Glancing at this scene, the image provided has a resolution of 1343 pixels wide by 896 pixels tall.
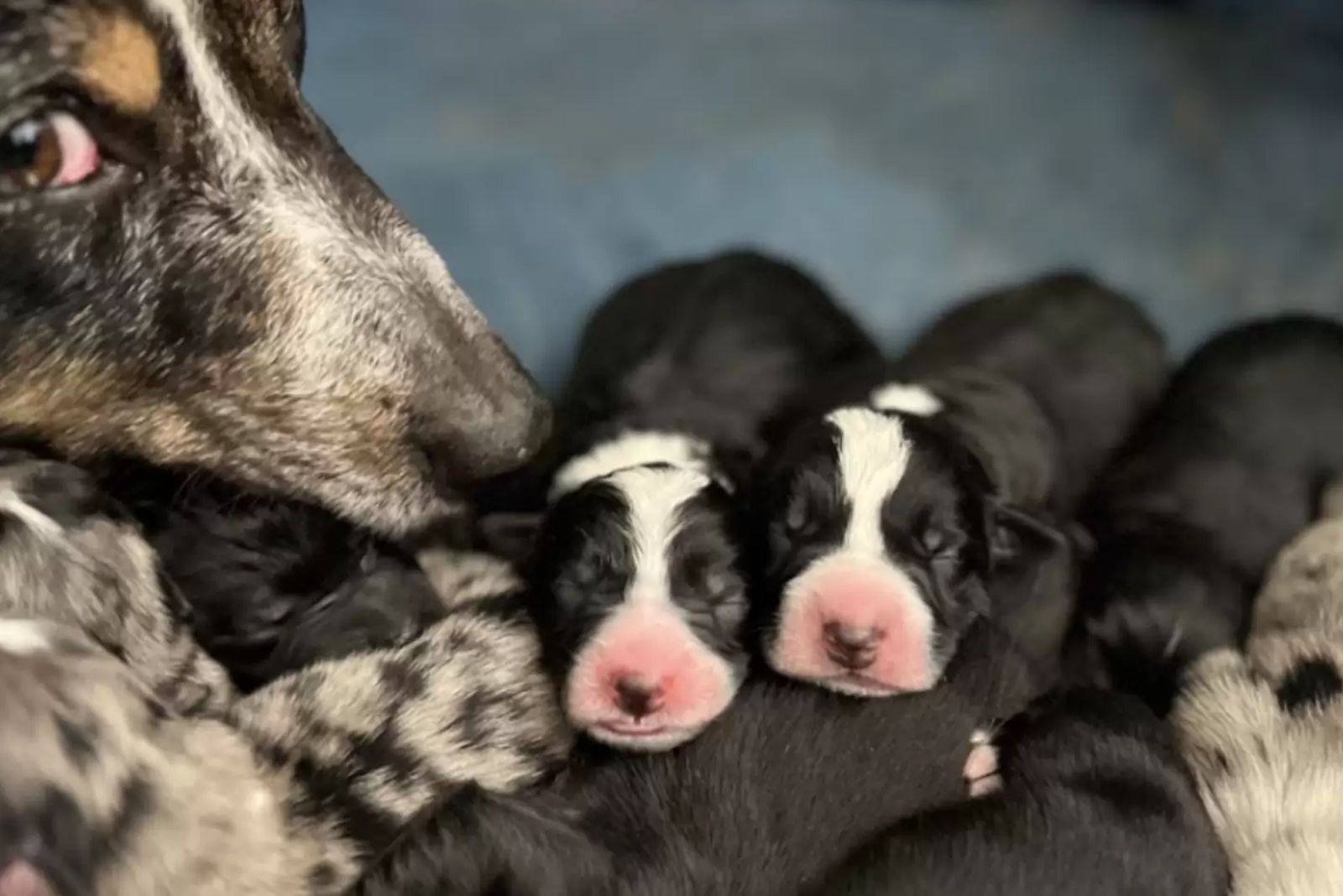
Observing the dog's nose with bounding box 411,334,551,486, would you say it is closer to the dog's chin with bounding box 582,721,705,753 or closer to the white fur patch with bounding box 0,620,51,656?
the dog's chin with bounding box 582,721,705,753

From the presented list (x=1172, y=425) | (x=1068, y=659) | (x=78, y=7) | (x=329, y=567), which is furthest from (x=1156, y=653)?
(x=78, y=7)

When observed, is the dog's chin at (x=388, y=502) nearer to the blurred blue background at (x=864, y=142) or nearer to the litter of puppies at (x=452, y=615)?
the litter of puppies at (x=452, y=615)

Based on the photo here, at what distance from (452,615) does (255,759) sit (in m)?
0.43

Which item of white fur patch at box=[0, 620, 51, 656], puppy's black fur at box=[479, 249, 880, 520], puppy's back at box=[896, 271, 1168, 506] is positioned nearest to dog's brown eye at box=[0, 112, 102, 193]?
white fur patch at box=[0, 620, 51, 656]

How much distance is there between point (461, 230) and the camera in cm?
373

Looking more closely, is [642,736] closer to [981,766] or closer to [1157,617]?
[981,766]

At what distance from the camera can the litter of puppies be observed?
2.14 meters

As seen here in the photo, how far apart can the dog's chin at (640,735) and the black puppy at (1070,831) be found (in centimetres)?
30

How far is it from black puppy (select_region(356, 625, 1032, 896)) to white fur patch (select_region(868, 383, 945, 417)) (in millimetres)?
500

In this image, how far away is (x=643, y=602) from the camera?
8.09 ft

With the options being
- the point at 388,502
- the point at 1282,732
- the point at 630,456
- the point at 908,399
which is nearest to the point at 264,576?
the point at 388,502

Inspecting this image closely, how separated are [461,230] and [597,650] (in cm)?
163

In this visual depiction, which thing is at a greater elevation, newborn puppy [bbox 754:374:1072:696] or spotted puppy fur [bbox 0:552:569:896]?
spotted puppy fur [bbox 0:552:569:896]

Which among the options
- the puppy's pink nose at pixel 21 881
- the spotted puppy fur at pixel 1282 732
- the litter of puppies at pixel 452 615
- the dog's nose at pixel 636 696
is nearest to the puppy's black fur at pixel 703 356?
the litter of puppies at pixel 452 615
